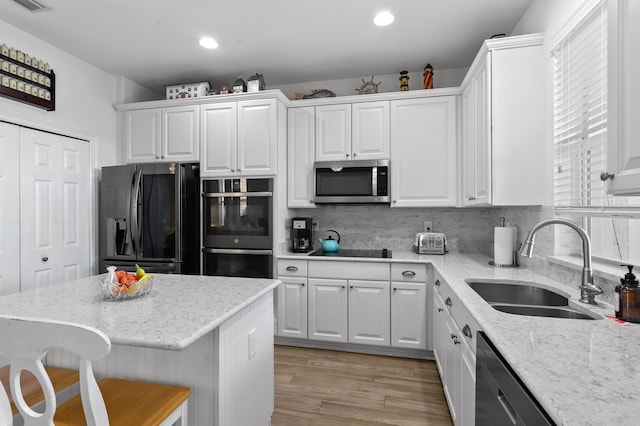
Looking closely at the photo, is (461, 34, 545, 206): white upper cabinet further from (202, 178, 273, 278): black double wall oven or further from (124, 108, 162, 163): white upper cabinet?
(124, 108, 162, 163): white upper cabinet

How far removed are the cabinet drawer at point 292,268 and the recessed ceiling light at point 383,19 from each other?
209 cm

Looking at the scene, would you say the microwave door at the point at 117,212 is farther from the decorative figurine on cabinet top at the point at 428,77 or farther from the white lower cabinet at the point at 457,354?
the decorative figurine on cabinet top at the point at 428,77

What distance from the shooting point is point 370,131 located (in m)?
3.12

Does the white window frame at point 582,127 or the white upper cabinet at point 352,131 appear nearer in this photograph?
the white window frame at point 582,127

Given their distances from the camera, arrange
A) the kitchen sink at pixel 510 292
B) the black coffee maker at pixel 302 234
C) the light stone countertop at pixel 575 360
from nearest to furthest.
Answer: the light stone countertop at pixel 575 360, the kitchen sink at pixel 510 292, the black coffee maker at pixel 302 234

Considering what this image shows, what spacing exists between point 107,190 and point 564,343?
3.66 m

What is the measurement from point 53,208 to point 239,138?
175 centimetres

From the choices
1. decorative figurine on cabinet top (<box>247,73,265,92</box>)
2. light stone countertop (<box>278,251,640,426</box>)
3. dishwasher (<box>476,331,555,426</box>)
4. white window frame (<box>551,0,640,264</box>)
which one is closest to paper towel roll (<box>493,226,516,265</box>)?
white window frame (<box>551,0,640,264</box>)

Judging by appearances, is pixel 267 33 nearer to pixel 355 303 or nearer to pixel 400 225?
pixel 400 225

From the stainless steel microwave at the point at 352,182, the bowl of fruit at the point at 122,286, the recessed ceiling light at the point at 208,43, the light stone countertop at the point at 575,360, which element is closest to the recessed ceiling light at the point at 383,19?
the stainless steel microwave at the point at 352,182

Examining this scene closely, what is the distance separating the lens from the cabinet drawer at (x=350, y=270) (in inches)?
111

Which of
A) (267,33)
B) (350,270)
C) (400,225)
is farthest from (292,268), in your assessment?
(267,33)

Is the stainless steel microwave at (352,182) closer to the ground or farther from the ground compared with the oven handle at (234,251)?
farther from the ground

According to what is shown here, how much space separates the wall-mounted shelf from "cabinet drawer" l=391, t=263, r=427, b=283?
10.7 ft
